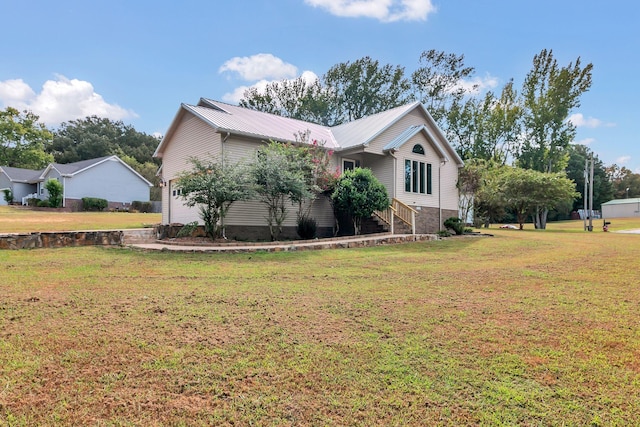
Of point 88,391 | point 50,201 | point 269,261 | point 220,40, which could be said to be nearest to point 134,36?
point 220,40

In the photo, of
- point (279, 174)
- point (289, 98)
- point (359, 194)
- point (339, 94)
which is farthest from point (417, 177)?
point (289, 98)

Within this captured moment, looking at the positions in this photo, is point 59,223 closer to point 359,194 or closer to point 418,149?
point 359,194

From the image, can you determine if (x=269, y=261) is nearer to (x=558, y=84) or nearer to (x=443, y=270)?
(x=443, y=270)

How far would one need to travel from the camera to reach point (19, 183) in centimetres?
3838

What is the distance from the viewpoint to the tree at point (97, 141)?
5341 centimetres

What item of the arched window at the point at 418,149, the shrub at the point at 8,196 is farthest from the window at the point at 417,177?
the shrub at the point at 8,196

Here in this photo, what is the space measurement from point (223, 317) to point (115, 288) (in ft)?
7.80

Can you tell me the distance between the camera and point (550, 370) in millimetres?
3188

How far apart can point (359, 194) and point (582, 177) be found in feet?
174

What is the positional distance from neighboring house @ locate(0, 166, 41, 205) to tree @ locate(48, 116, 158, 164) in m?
13.7

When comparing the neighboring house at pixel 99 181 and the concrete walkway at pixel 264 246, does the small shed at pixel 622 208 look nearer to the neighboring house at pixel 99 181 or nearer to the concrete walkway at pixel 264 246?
the concrete walkway at pixel 264 246

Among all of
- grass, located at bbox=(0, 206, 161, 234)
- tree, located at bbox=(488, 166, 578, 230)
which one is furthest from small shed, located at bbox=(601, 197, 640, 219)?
grass, located at bbox=(0, 206, 161, 234)

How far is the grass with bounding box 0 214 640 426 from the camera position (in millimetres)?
2623

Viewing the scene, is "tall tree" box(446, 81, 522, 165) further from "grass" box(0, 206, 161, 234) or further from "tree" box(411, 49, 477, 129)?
"grass" box(0, 206, 161, 234)
